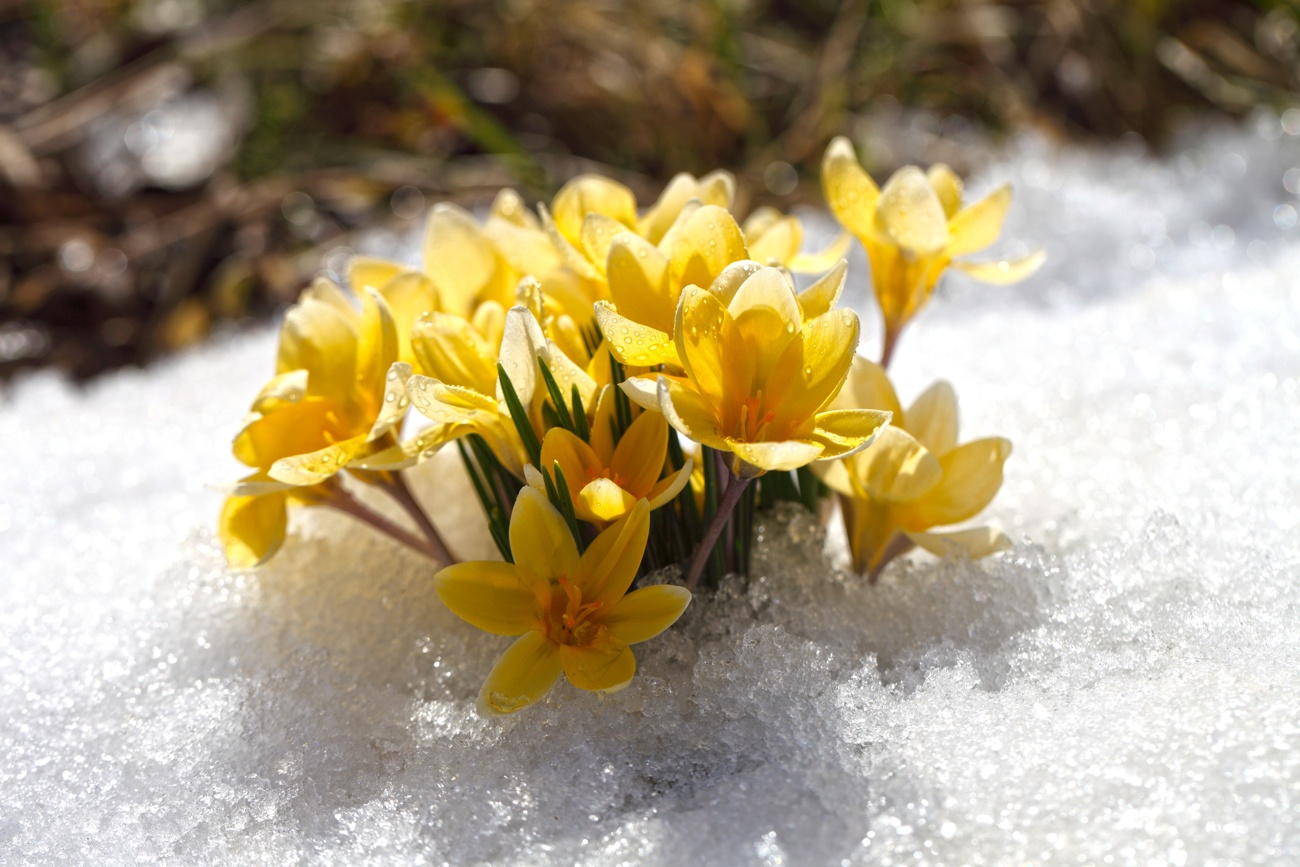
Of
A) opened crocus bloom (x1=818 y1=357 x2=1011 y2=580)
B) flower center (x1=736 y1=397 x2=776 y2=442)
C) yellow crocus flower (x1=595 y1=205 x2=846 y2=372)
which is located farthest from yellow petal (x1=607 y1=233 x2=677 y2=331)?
opened crocus bloom (x1=818 y1=357 x2=1011 y2=580)

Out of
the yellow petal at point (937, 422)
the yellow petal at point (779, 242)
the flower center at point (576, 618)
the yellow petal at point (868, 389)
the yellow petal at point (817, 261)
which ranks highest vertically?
the yellow petal at point (779, 242)

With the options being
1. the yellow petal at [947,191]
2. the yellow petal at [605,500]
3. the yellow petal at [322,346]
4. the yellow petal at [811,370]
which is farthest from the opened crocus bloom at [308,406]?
the yellow petal at [947,191]

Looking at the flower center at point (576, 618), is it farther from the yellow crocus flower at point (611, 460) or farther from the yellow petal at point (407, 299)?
the yellow petal at point (407, 299)

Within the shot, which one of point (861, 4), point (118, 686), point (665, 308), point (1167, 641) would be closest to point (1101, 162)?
point (861, 4)

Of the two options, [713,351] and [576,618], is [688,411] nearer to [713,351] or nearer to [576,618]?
[713,351]

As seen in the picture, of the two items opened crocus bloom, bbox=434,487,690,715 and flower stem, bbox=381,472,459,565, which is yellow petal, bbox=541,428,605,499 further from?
flower stem, bbox=381,472,459,565

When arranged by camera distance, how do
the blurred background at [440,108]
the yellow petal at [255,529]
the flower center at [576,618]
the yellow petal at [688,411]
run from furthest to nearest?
1. the blurred background at [440,108]
2. the yellow petal at [255,529]
3. the flower center at [576,618]
4. the yellow petal at [688,411]

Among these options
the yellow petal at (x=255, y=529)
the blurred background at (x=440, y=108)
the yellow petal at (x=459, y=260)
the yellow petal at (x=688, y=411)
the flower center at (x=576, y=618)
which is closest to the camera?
the yellow petal at (x=688, y=411)
